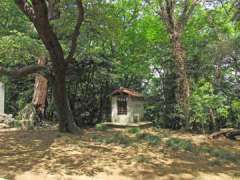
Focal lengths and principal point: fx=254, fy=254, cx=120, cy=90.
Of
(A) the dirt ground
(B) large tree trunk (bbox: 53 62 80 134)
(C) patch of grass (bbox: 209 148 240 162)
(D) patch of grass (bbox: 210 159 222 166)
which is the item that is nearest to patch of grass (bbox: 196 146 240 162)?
(C) patch of grass (bbox: 209 148 240 162)

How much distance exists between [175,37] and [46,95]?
22.3 feet


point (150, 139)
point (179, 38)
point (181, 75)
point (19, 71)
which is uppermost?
point (179, 38)

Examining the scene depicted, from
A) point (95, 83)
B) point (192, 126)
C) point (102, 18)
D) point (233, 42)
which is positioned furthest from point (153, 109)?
point (102, 18)

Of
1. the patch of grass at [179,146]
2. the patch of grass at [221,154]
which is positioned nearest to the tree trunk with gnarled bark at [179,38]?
the patch of grass at [179,146]

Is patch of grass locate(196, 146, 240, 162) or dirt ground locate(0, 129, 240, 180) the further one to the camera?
patch of grass locate(196, 146, 240, 162)

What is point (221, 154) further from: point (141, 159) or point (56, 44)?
point (56, 44)

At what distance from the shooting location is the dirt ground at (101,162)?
15.2 feet

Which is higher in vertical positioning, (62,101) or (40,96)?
(40,96)

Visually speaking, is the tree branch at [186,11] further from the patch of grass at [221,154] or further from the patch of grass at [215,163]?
the patch of grass at [215,163]

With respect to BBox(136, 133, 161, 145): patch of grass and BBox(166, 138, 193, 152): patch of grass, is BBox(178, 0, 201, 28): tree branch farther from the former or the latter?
BBox(166, 138, 193, 152): patch of grass

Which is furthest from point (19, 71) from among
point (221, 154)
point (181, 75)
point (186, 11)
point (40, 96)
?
point (186, 11)

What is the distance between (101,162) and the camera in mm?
5438

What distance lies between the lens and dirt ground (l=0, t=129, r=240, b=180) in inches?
183

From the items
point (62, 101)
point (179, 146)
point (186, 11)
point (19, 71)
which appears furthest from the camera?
point (186, 11)
